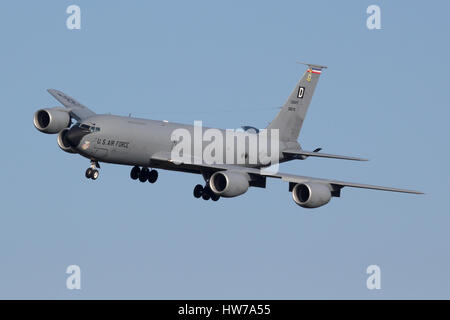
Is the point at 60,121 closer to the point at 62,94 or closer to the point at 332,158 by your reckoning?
the point at 62,94

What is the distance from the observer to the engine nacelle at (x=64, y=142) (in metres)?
88.3

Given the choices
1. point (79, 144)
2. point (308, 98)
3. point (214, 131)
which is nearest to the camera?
point (79, 144)

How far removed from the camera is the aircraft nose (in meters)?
87.4

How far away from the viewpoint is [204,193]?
93.2m

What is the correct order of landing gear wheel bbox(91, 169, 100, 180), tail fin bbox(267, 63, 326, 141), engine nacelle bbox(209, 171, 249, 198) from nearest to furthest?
engine nacelle bbox(209, 171, 249, 198) → landing gear wheel bbox(91, 169, 100, 180) → tail fin bbox(267, 63, 326, 141)

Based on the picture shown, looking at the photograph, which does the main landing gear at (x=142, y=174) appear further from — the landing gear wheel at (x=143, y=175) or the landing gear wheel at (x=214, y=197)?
the landing gear wheel at (x=214, y=197)

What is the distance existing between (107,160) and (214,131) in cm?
984

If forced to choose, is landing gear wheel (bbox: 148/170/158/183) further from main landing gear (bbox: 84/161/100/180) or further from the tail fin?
the tail fin

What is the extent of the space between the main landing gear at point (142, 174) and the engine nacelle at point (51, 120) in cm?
641

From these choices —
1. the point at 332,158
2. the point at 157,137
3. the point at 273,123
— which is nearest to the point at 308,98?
the point at 273,123

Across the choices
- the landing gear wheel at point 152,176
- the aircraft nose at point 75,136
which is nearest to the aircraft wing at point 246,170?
the landing gear wheel at point 152,176

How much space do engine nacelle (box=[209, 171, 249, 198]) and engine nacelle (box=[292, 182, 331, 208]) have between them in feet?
11.9

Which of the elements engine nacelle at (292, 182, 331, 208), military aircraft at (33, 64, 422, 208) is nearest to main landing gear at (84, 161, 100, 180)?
military aircraft at (33, 64, 422, 208)

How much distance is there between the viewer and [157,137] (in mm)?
90250
